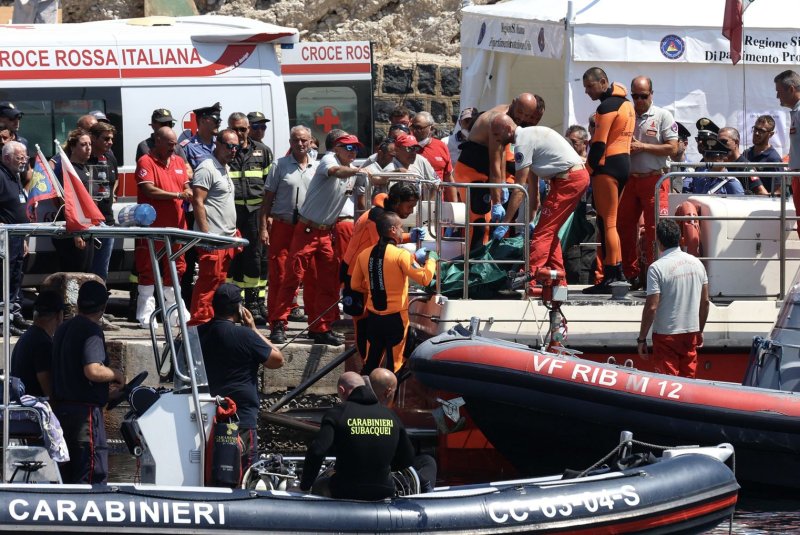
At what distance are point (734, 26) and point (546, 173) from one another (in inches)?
167

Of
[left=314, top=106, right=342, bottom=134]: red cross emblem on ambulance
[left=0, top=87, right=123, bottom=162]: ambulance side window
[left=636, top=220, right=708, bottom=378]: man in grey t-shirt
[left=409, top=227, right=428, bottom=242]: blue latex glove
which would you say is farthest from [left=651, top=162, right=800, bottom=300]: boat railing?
[left=314, top=106, right=342, bottom=134]: red cross emblem on ambulance

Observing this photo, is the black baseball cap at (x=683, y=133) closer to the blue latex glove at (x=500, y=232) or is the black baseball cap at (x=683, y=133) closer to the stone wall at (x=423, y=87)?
the blue latex glove at (x=500, y=232)

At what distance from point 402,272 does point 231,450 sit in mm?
2841

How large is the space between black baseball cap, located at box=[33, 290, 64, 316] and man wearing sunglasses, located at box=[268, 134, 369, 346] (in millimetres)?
3742

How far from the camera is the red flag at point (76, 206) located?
305 inches

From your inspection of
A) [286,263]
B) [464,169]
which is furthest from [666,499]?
[286,263]

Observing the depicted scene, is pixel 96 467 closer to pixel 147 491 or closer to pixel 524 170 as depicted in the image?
pixel 147 491

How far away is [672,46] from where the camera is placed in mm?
14875

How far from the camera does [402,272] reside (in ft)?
34.7

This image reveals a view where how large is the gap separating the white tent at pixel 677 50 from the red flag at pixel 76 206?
24.6 ft

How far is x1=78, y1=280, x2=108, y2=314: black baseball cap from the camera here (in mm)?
8219

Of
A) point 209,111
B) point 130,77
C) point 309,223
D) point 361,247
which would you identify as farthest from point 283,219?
point 130,77

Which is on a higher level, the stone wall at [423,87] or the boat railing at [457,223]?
the stone wall at [423,87]

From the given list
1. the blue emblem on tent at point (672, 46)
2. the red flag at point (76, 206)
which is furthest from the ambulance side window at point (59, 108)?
the red flag at point (76, 206)
